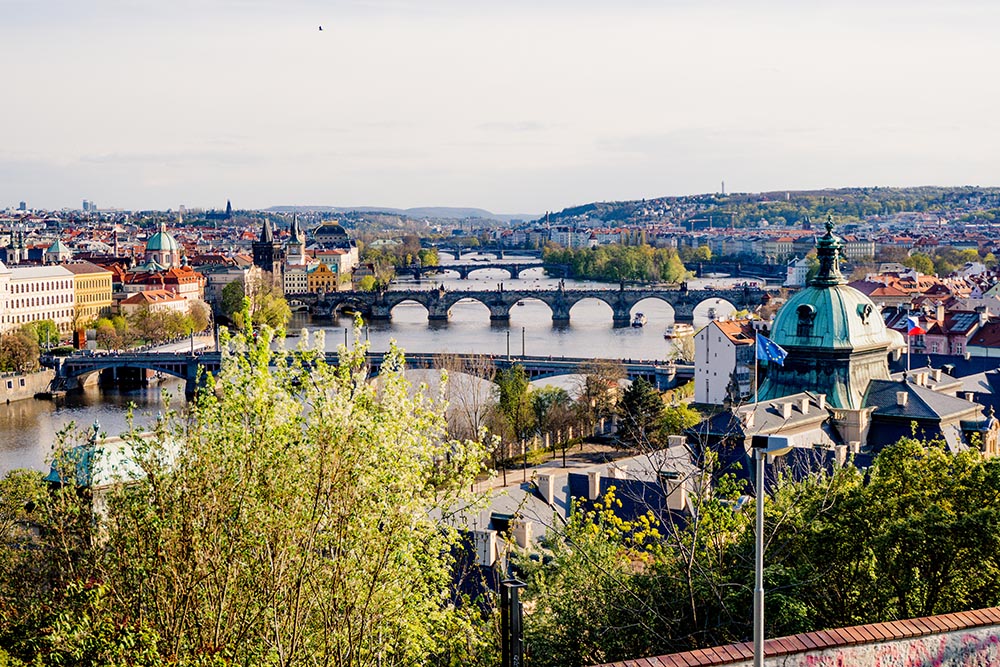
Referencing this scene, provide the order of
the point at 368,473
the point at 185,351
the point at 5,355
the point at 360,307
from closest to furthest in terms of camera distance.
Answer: the point at 368,473
the point at 5,355
the point at 185,351
the point at 360,307

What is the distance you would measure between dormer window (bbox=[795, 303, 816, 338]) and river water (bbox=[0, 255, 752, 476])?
6581mm

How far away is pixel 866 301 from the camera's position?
2067 cm

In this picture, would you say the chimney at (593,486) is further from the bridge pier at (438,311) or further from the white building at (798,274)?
the white building at (798,274)

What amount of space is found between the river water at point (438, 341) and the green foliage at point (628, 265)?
191 cm

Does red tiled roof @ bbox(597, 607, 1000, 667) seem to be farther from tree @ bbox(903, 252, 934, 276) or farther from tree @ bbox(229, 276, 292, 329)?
tree @ bbox(903, 252, 934, 276)

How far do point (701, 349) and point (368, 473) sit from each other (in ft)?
91.7

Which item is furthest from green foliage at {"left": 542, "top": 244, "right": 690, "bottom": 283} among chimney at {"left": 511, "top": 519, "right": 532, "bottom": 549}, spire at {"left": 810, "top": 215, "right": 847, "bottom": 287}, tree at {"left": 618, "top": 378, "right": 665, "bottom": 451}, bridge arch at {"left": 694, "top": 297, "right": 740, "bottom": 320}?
chimney at {"left": 511, "top": 519, "right": 532, "bottom": 549}

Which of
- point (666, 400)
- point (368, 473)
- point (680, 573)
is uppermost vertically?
point (368, 473)

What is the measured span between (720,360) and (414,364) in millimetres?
9755

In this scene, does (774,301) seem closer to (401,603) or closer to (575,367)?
(575,367)

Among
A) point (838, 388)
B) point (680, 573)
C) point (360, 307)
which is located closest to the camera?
point (680, 573)

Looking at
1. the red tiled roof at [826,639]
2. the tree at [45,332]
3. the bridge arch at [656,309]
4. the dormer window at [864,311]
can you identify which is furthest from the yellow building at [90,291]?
the red tiled roof at [826,639]

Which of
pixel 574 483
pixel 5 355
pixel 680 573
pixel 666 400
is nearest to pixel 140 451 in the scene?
pixel 680 573

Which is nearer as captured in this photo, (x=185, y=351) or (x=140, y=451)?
(x=140, y=451)
